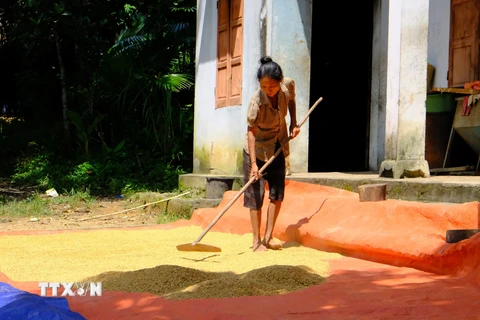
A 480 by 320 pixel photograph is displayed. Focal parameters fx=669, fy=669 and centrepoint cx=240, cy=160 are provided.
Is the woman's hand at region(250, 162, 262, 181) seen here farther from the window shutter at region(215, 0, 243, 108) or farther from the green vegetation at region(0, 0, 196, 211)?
the green vegetation at region(0, 0, 196, 211)

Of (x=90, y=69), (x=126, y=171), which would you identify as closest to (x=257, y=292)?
(x=126, y=171)

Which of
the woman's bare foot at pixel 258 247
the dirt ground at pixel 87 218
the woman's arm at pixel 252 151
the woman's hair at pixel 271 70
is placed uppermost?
the woman's hair at pixel 271 70

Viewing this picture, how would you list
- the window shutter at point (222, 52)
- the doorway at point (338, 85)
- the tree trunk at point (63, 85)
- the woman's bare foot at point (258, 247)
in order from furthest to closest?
the tree trunk at point (63, 85)
the doorway at point (338, 85)
the window shutter at point (222, 52)
the woman's bare foot at point (258, 247)

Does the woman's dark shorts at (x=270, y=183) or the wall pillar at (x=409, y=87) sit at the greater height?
the wall pillar at (x=409, y=87)

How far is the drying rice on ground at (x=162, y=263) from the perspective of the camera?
→ 13.5 ft

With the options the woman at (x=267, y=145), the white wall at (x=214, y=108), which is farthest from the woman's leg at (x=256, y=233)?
the white wall at (x=214, y=108)

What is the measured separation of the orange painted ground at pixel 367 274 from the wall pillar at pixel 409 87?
0.75m

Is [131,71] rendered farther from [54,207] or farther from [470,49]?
[470,49]

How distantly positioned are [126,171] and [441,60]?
228 inches

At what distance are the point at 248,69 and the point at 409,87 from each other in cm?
246

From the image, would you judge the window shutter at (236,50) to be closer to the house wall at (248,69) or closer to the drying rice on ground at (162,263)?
the house wall at (248,69)

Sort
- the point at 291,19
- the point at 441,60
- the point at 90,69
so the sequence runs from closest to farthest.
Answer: the point at 291,19
the point at 441,60
the point at 90,69

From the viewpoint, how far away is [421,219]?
201 inches

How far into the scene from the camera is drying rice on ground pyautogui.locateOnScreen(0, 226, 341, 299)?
13.5 ft
